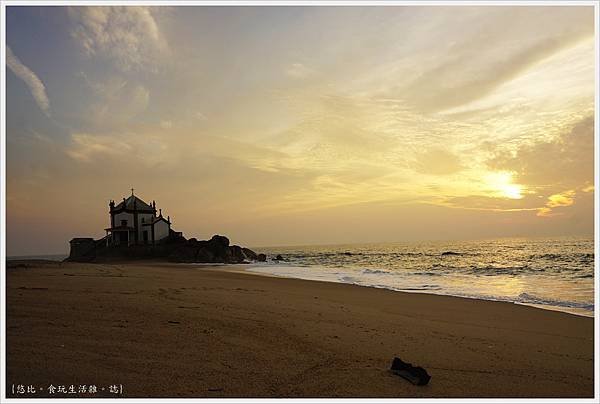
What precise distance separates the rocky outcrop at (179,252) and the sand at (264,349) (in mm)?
40022

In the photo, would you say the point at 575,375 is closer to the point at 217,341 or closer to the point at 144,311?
the point at 217,341

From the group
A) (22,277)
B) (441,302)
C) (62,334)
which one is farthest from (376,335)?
(22,277)

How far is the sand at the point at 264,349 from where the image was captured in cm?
479

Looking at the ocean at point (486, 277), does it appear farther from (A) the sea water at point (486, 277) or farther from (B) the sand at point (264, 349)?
(B) the sand at point (264, 349)

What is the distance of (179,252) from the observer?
163 feet

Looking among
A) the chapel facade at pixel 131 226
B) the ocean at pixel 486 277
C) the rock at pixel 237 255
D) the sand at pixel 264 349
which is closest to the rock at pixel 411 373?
the sand at pixel 264 349

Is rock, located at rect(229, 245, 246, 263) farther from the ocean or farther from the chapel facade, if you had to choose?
the chapel facade

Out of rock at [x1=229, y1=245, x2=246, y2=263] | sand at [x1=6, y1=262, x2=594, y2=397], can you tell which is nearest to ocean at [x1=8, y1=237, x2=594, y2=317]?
rock at [x1=229, y1=245, x2=246, y2=263]

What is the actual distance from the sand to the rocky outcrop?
40022mm

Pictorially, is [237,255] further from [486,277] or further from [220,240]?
[486,277]

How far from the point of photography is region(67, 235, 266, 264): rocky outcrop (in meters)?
49.3

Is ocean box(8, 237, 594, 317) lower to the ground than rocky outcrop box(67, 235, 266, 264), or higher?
lower

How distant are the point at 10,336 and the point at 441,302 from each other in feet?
40.2

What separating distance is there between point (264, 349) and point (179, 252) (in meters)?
46.0
